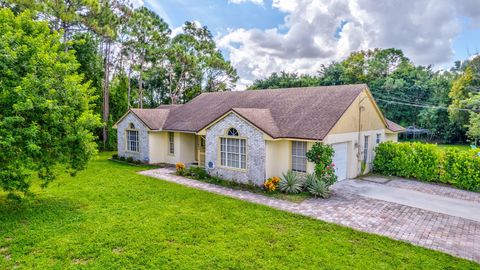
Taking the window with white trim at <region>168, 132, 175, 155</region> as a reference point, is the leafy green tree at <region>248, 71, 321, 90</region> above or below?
above

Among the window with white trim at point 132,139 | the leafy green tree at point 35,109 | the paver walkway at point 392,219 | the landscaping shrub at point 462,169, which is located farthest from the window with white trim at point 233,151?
the landscaping shrub at point 462,169

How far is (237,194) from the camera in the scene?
1297 cm

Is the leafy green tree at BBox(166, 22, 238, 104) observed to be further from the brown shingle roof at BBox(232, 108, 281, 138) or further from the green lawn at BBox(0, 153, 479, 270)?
the green lawn at BBox(0, 153, 479, 270)

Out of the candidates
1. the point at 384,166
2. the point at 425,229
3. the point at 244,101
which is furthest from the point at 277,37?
the point at 425,229

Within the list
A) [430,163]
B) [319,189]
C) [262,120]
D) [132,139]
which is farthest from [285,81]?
[319,189]

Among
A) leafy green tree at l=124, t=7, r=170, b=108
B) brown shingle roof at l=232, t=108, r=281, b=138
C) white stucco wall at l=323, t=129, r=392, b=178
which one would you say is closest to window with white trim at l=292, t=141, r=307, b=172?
brown shingle roof at l=232, t=108, r=281, b=138

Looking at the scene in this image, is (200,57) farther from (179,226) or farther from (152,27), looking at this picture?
(179,226)

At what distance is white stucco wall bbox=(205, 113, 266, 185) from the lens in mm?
13812

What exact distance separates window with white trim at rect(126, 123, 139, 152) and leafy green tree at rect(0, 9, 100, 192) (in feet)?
34.1

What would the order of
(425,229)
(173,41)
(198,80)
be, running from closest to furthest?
(425,229) → (173,41) → (198,80)

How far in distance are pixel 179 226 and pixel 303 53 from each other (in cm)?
2791

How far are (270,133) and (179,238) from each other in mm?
7085

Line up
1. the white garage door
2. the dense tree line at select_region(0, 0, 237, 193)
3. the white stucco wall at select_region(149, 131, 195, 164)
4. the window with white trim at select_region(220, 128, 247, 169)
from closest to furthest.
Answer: the dense tree line at select_region(0, 0, 237, 193), the window with white trim at select_region(220, 128, 247, 169), the white garage door, the white stucco wall at select_region(149, 131, 195, 164)

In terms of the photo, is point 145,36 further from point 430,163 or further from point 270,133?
point 430,163
